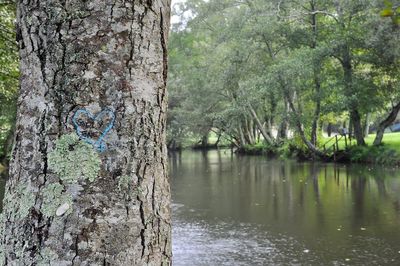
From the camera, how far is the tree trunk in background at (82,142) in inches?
53.8

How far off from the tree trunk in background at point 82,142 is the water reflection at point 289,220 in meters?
7.12

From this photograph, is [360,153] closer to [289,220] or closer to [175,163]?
[175,163]

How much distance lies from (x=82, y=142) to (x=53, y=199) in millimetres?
182

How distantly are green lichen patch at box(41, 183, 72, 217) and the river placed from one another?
281 inches

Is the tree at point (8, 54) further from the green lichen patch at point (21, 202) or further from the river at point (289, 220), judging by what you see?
the green lichen patch at point (21, 202)

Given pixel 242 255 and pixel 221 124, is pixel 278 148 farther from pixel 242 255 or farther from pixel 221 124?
pixel 242 255

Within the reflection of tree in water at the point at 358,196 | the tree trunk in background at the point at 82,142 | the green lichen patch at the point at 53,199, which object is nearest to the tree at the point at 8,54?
the tree trunk in background at the point at 82,142

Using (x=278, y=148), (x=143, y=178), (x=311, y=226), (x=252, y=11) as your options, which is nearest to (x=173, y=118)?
(x=278, y=148)

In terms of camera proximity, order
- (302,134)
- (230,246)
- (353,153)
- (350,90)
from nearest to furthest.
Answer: (230,246) → (350,90) → (353,153) → (302,134)

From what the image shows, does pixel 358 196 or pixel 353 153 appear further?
pixel 353 153

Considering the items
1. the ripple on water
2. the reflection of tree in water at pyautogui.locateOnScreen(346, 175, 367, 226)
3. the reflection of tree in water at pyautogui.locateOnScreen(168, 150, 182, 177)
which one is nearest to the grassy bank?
the reflection of tree in water at pyautogui.locateOnScreen(346, 175, 367, 226)

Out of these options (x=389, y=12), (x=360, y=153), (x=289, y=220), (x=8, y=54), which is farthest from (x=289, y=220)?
(x=360, y=153)

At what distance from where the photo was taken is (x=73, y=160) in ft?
4.60

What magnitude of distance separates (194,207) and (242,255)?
205 inches
